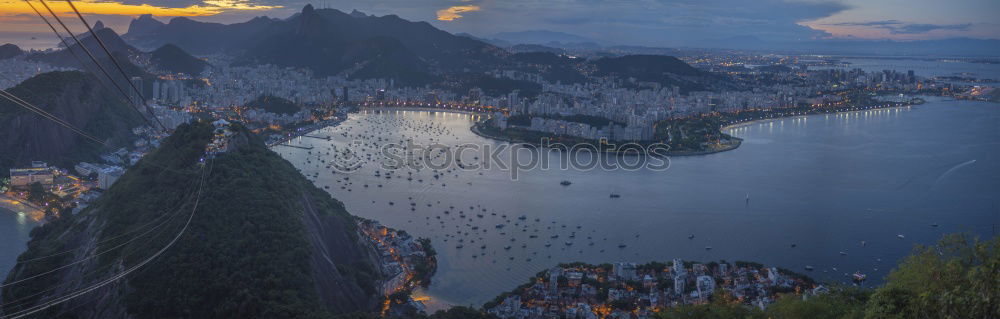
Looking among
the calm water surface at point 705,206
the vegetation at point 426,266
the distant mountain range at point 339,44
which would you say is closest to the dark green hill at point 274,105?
the calm water surface at point 705,206

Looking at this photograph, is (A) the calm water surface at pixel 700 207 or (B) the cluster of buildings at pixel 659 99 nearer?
(A) the calm water surface at pixel 700 207

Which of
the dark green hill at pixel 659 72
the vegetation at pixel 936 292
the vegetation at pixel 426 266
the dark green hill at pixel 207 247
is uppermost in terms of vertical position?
the dark green hill at pixel 659 72

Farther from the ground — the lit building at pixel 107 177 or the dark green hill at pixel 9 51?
the dark green hill at pixel 9 51

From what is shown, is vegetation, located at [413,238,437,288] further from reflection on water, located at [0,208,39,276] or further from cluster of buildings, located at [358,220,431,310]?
reflection on water, located at [0,208,39,276]

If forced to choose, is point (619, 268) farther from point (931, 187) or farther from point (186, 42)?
point (186, 42)

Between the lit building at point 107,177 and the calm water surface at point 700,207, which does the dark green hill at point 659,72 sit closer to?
the calm water surface at point 700,207

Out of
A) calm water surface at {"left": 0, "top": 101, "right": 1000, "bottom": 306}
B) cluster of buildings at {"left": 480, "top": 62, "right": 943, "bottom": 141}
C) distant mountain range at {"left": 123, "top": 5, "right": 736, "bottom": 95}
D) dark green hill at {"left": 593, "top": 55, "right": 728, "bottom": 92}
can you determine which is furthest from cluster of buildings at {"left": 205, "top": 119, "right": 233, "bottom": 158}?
dark green hill at {"left": 593, "top": 55, "right": 728, "bottom": 92}

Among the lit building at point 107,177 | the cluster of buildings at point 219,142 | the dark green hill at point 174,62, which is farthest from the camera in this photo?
the dark green hill at point 174,62

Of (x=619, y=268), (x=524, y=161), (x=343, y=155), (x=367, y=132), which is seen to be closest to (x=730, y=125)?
(x=524, y=161)

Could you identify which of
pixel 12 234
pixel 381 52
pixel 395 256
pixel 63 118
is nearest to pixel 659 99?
pixel 381 52
